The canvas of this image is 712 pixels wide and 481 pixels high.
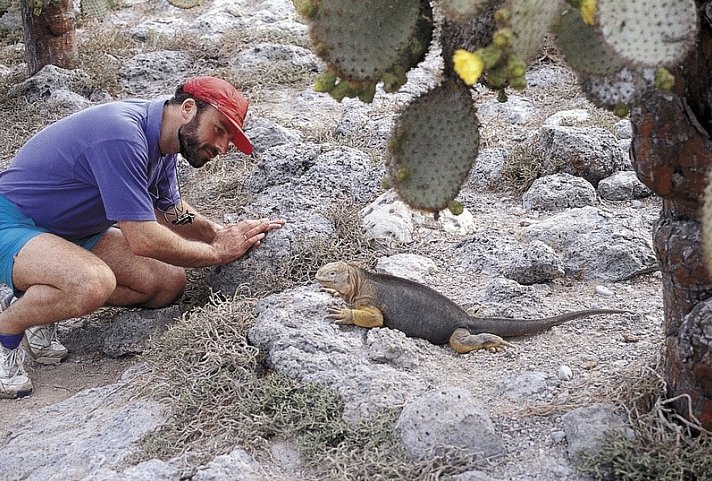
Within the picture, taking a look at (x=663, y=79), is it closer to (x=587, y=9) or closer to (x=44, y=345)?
(x=587, y=9)

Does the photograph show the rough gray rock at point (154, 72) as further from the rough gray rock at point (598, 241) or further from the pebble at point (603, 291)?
the pebble at point (603, 291)

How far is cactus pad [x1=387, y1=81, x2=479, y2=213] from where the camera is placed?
2.63 meters

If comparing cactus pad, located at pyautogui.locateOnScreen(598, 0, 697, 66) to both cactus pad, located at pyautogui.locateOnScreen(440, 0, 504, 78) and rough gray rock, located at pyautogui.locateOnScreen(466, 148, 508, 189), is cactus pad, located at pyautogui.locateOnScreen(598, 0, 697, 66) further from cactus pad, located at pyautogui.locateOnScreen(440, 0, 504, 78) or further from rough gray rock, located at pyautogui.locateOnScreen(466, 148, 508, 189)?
rough gray rock, located at pyautogui.locateOnScreen(466, 148, 508, 189)

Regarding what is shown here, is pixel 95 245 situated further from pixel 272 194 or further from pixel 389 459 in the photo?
pixel 389 459

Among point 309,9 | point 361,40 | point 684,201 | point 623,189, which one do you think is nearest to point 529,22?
point 361,40

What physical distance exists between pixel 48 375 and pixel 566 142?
10.8 feet

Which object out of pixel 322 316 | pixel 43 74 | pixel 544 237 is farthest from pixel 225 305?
pixel 43 74

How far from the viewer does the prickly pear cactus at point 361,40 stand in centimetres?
240

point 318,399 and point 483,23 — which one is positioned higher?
point 483,23

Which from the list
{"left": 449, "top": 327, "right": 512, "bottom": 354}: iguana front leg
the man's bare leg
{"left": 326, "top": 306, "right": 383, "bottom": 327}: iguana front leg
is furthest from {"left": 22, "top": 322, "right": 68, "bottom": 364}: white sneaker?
{"left": 449, "top": 327, "right": 512, "bottom": 354}: iguana front leg

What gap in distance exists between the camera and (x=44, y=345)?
14.1ft

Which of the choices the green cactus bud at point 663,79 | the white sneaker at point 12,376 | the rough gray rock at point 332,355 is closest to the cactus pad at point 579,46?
the green cactus bud at point 663,79

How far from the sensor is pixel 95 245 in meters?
4.43

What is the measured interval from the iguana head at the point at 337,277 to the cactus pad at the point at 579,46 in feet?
5.43
